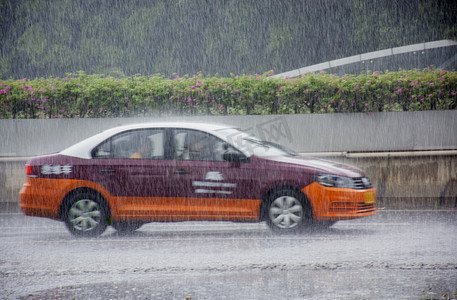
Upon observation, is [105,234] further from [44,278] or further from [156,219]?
[44,278]

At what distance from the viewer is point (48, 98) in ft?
44.2

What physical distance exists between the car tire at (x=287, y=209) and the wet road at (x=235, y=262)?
23 centimetres

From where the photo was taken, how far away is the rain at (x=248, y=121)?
19.6ft

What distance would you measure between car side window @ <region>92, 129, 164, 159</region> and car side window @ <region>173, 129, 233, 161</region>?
0.78ft

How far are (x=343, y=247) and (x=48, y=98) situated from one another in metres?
8.42

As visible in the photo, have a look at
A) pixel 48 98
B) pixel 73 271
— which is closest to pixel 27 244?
pixel 73 271

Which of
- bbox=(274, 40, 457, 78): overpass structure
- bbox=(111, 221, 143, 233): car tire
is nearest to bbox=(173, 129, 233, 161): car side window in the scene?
bbox=(111, 221, 143, 233): car tire

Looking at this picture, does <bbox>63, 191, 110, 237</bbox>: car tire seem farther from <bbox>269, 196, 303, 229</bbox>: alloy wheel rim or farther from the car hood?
the car hood

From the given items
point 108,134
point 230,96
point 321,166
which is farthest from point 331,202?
point 230,96

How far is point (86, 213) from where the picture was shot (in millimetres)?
8398

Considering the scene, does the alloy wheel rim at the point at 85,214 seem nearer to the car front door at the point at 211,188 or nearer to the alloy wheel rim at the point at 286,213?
the car front door at the point at 211,188

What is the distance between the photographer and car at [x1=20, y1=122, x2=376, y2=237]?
27.0 ft

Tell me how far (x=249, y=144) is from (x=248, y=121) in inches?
165

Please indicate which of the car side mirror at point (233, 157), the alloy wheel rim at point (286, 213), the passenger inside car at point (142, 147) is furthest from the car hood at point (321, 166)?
the passenger inside car at point (142, 147)
